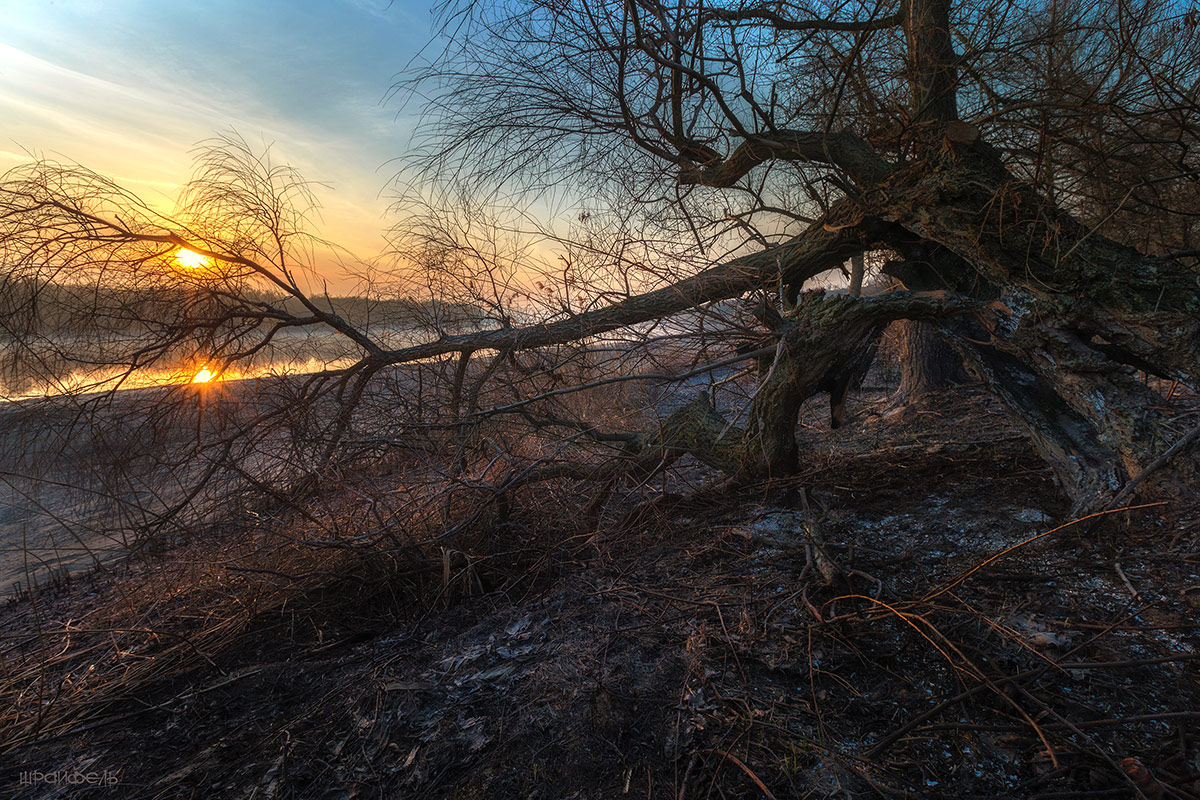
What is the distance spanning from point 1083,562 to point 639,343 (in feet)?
8.88

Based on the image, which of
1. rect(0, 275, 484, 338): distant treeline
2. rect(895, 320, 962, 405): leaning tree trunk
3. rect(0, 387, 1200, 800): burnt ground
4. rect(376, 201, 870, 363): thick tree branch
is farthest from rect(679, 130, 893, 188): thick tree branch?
rect(0, 275, 484, 338): distant treeline

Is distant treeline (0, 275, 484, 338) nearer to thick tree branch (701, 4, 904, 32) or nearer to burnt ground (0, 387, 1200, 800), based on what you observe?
burnt ground (0, 387, 1200, 800)

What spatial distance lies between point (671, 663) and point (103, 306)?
466 centimetres

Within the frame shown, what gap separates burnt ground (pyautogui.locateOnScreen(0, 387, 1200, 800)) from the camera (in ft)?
6.01

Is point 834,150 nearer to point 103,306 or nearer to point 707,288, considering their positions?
point 707,288

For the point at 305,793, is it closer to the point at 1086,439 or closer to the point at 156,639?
the point at 156,639

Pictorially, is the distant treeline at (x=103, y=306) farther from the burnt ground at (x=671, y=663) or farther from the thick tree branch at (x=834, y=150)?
the thick tree branch at (x=834, y=150)

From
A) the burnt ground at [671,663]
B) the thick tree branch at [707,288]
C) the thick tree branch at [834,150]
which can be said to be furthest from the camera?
the thick tree branch at [707,288]

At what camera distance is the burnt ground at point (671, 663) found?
1832 millimetres

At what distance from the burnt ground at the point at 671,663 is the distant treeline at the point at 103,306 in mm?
1745

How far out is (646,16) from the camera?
364 cm

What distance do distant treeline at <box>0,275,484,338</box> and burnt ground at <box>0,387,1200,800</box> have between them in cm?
175

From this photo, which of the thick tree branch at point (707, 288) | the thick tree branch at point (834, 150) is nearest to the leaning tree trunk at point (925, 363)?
the thick tree branch at point (707, 288)

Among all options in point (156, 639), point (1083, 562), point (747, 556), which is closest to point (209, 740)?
point (156, 639)
